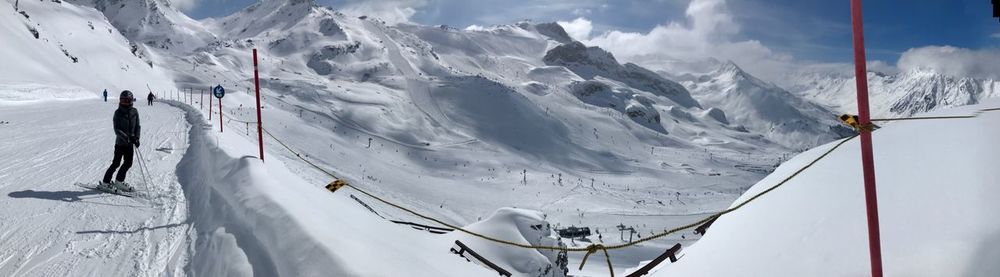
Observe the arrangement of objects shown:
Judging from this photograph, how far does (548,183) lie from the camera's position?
275 ft

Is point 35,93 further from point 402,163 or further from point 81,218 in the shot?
point 402,163

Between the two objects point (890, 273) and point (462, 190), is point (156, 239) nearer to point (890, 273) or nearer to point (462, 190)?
point (890, 273)

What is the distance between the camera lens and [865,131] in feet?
11.5

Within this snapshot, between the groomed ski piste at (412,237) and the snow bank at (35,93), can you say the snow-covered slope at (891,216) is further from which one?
the snow bank at (35,93)

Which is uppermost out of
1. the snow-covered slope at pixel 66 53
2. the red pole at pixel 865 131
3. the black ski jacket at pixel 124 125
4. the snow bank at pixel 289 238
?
the snow-covered slope at pixel 66 53

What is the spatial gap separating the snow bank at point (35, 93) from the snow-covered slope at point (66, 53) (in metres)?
0.42

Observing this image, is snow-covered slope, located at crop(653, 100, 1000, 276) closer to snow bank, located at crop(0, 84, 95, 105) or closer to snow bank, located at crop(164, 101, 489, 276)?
snow bank, located at crop(164, 101, 489, 276)

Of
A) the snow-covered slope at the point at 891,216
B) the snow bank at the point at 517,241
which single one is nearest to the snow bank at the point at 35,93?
the snow bank at the point at 517,241

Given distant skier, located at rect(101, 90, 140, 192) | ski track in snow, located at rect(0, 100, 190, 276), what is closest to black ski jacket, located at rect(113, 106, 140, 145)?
distant skier, located at rect(101, 90, 140, 192)

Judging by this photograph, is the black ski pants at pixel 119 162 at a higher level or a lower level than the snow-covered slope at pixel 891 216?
higher

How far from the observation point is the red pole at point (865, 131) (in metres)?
3.38

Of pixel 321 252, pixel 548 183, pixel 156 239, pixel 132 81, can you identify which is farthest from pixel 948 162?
pixel 132 81

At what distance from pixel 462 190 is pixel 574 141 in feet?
220

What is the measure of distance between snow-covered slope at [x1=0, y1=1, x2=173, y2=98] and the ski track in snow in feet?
106
